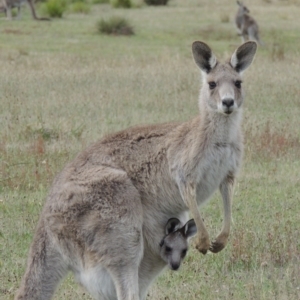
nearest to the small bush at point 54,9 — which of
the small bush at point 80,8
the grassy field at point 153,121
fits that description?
the small bush at point 80,8

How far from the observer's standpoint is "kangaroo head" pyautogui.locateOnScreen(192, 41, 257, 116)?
5.68m

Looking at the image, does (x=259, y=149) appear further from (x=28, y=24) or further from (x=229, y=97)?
(x=28, y=24)

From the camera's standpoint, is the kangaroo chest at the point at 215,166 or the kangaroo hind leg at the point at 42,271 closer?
the kangaroo hind leg at the point at 42,271

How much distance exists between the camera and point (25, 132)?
35.2 feet

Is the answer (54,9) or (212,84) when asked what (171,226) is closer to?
(212,84)

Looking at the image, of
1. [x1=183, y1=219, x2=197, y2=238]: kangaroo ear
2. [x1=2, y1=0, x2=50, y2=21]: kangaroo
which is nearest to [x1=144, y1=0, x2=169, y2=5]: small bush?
[x1=2, y1=0, x2=50, y2=21]: kangaroo

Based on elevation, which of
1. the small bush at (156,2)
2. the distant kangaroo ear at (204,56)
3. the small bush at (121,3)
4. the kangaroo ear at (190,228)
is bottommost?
the small bush at (156,2)

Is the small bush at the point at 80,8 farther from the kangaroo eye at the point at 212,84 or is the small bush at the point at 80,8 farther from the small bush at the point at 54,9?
the kangaroo eye at the point at 212,84

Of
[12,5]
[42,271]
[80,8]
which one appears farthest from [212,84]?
[80,8]

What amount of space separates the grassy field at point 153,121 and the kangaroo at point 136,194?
0.62 m

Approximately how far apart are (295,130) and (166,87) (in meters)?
3.56

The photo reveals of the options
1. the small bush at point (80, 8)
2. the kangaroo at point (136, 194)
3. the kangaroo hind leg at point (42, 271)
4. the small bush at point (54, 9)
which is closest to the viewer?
the kangaroo hind leg at point (42, 271)

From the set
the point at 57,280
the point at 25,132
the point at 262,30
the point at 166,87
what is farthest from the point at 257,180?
the point at 262,30

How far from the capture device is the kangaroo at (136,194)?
5.02 metres
